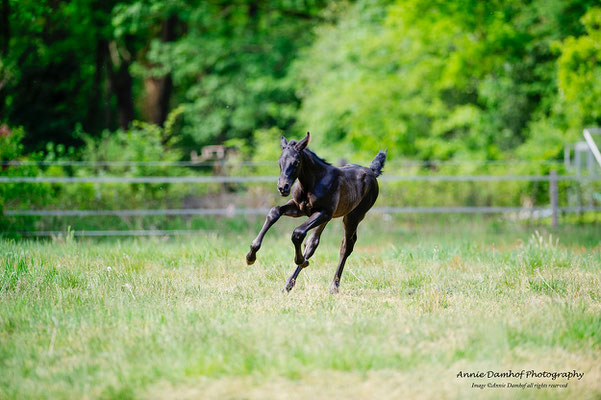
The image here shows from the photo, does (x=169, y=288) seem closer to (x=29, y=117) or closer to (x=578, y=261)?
(x=578, y=261)

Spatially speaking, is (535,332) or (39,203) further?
(39,203)

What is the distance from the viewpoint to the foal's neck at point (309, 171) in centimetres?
710

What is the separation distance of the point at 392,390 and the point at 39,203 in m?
11.0

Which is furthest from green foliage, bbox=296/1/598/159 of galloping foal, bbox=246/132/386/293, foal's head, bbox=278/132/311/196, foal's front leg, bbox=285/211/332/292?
foal's head, bbox=278/132/311/196

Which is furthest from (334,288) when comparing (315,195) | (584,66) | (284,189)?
(584,66)

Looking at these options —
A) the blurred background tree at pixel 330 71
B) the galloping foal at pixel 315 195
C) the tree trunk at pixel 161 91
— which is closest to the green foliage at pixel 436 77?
the blurred background tree at pixel 330 71

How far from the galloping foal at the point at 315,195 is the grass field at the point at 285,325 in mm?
558

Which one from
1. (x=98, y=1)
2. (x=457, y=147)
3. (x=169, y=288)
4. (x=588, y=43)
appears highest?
(x=98, y=1)

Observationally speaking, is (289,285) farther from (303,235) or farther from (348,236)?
(348,236)

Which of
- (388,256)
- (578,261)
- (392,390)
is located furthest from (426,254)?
(392,390)

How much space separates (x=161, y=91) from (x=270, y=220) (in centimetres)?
1956

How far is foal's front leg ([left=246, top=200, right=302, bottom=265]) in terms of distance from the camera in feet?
22.2

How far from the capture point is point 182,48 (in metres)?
24.0

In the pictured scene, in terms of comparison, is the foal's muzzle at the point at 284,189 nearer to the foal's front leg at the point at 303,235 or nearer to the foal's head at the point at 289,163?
the foal's head at the point at 289,163
